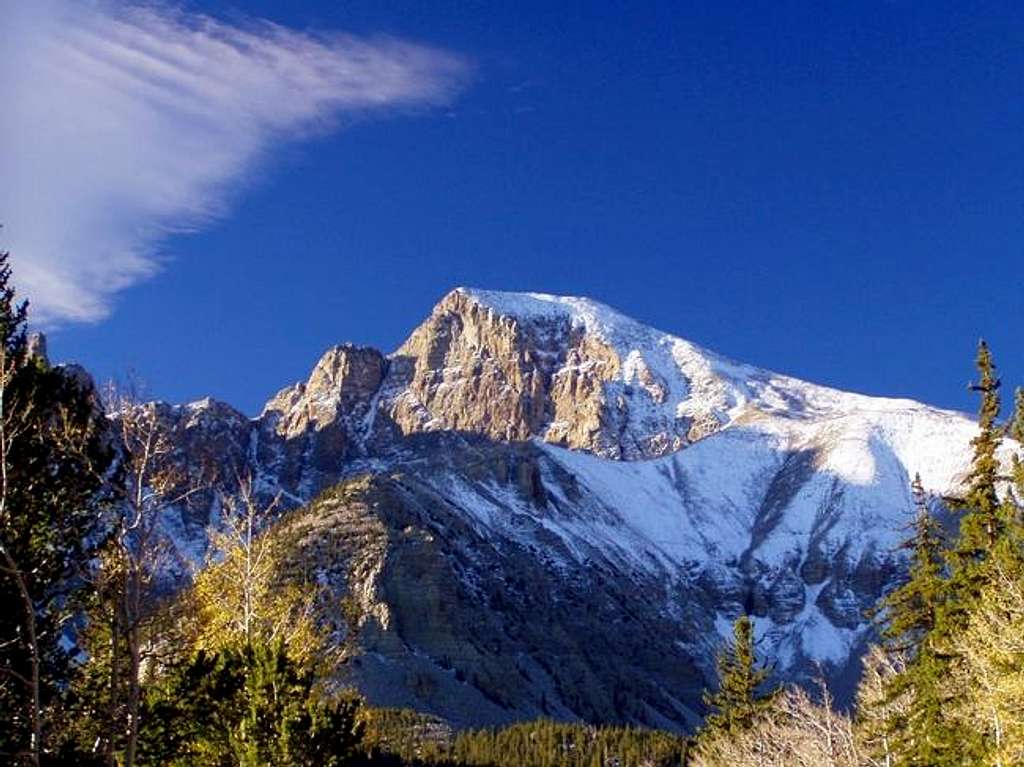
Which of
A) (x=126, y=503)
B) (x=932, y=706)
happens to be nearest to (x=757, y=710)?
(x=932, y=706)

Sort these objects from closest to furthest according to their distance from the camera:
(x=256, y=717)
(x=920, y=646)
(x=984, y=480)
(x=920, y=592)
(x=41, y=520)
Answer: (x=41, y=520) < (x=256, y=717) < (x=984, y=480) < (x=920, y=646) < (x=920, y=592)

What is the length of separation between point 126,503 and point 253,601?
7007 mm

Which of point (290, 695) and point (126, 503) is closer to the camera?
point (126, 503)

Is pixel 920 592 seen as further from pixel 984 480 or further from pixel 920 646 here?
pixel 984 480

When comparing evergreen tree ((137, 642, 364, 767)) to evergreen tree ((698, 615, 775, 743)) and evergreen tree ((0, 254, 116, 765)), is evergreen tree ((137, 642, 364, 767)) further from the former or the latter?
evergreen tree ((698, 615, 775, 743))

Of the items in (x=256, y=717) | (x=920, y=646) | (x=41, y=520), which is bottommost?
(x=256, y=717)

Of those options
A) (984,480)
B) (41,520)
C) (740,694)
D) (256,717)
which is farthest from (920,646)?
(41,520)

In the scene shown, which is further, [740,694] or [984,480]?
[740,694]

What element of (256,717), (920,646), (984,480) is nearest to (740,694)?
(920,646)

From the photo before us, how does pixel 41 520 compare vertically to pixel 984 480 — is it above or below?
below

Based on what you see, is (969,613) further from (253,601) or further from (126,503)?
(126,503)

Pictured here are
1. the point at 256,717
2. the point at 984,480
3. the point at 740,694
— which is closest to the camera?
the point at 256,717

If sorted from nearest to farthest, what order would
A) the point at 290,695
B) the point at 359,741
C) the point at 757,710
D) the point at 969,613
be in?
the point at 290,695 → the point at 359,741 → the point at 969,613 → the point at 757,710

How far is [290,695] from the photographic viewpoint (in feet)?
88.9
